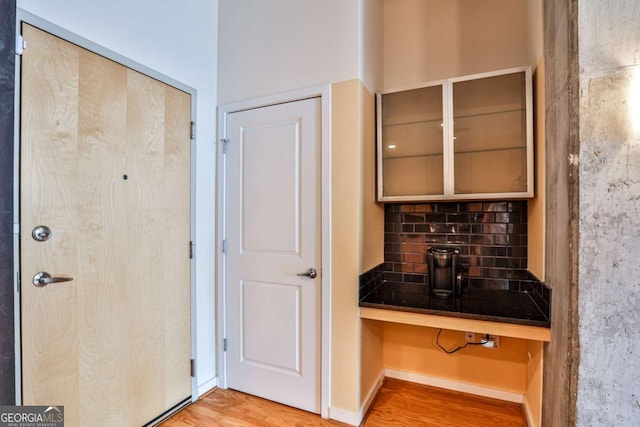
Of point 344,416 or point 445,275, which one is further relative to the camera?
point 445,275

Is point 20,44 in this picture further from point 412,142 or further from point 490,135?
point 490,135

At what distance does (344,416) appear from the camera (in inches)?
77.2

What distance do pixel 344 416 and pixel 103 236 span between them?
185 cm

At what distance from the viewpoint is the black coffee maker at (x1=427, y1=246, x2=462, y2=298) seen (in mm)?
2088

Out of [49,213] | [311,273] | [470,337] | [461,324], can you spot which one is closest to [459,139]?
[461,324]

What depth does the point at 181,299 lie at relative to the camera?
2119 mm

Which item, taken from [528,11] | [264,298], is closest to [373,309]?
[264,298]

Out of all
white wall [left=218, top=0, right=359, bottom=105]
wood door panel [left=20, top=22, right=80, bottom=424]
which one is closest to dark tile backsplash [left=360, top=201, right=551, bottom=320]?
white wall [left=218, top=0, right=359, bottom=105]

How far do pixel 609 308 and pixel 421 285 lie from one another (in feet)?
4.19

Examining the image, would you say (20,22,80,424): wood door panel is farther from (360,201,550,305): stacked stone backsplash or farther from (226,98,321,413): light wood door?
(360,201,550,305): stacked stone backsplash

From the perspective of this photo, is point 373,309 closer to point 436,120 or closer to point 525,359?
point 525,359

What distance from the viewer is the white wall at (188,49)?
161cm

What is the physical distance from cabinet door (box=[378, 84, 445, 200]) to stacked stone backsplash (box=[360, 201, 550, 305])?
0.31 metres

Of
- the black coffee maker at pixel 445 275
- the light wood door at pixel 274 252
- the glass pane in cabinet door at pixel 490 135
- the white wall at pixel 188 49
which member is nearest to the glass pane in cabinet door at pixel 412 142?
the glass pane in cabinet door at pixel 490 135
